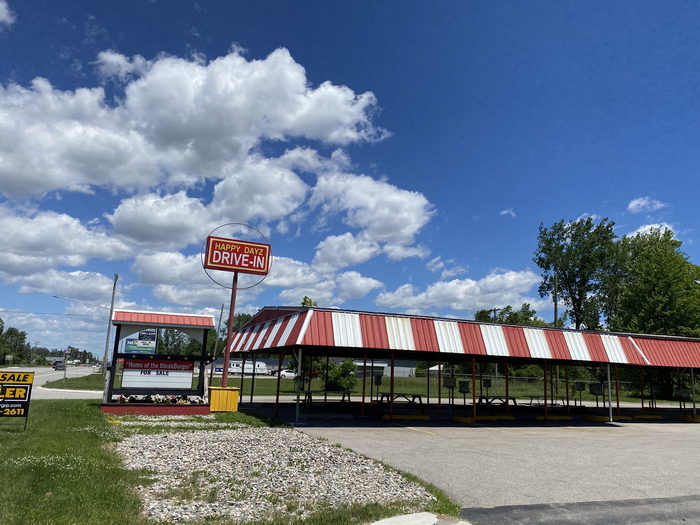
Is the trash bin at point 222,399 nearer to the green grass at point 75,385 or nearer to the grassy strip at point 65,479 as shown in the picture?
the grassy strip at point 65,479

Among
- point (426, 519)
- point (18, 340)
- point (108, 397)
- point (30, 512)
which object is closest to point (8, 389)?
point (108, 397)

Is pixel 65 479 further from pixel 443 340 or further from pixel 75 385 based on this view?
pixel 75 385

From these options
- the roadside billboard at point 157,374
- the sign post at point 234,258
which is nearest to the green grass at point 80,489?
the roadside billboard at point 157,374

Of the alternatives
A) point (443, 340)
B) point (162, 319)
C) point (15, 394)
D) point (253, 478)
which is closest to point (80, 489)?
point (253, 478)

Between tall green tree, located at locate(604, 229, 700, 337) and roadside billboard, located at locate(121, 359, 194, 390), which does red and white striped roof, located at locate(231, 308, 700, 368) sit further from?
tall green tree, located at locate(604, 229, 700, 337)

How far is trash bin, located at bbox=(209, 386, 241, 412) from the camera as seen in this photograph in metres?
19.6

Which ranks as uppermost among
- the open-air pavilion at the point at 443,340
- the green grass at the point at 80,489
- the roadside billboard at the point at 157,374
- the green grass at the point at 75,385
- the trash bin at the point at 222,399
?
the open-air pavilion at the point at 443,340

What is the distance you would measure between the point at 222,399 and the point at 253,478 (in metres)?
11.7

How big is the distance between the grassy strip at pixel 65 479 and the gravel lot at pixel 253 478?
371 millimetres

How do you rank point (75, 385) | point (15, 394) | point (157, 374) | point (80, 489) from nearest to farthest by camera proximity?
point (80, 489) < point (15, 394) < point (157, 374) < point (75, 385)

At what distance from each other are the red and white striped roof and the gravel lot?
4856 mm

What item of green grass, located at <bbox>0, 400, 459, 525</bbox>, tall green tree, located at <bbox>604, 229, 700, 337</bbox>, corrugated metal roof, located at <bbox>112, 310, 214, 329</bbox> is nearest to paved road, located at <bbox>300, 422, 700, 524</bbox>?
green grass, located at <bbox>0, 400, 459, 525</bbox>

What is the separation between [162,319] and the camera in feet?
65.0

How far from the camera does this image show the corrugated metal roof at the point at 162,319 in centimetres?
1923
